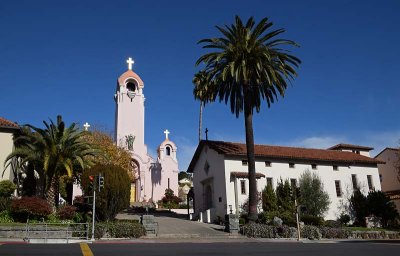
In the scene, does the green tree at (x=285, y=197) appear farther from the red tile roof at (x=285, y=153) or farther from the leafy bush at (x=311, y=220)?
the red tile roof at (x=285, y=153)

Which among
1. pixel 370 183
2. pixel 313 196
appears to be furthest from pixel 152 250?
pixel 370 183

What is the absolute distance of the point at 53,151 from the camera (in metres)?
28.2

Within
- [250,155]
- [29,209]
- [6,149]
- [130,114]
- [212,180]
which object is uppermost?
[130,114]

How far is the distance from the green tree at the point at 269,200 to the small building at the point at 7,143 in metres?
21.6

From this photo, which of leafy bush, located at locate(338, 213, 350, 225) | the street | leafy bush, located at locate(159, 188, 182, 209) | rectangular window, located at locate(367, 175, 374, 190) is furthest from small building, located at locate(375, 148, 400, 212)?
the street

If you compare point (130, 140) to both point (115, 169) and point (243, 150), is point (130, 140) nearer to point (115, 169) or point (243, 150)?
point (243, 150)

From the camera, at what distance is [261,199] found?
116ft

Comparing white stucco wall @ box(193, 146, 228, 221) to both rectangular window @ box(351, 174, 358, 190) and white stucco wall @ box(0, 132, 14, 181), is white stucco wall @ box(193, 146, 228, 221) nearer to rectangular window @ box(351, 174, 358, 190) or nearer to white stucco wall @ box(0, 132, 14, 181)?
rectangular window @ box(351, 174, 358, 190)

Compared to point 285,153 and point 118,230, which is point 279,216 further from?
point 118,230

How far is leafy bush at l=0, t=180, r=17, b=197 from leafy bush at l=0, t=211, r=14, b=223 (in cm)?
217

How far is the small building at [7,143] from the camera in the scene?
1182 inches

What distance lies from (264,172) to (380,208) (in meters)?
12.3

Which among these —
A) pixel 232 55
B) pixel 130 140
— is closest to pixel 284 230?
pixel 232 55

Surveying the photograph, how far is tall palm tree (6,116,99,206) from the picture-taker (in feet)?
92.8
